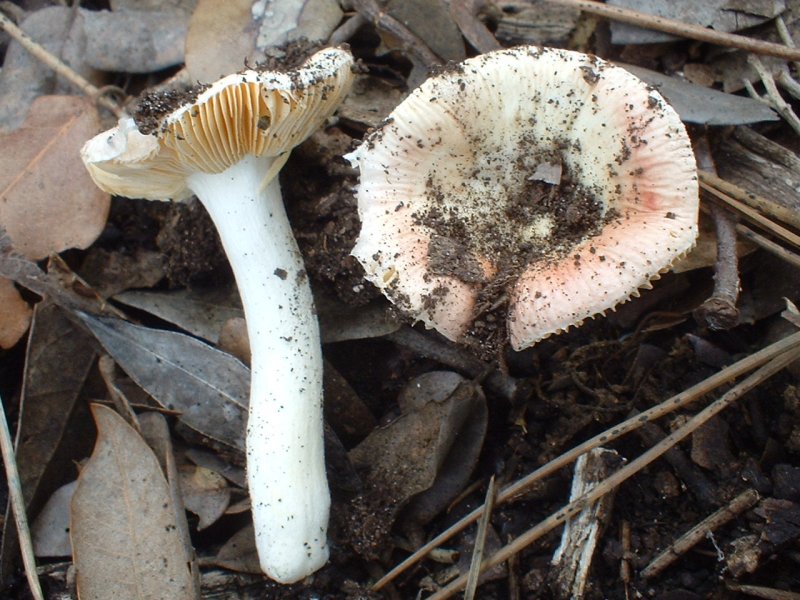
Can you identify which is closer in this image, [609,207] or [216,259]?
[609,207]

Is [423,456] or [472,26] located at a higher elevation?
[472,26]

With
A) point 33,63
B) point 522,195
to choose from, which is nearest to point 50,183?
point 33,63

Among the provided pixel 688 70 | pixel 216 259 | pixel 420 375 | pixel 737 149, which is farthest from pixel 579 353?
pixel 216 259

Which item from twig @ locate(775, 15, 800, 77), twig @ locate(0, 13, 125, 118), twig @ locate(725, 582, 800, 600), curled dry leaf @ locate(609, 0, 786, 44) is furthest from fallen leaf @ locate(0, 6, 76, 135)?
twig @ locate(725, 582, 800, 600)

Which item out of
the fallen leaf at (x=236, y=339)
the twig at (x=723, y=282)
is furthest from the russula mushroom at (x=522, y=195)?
the fallen leaf at (x=236, y=339)

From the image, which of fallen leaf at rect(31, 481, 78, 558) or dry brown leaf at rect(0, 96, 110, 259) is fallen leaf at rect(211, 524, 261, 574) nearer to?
fallen leaf at rect(31, 481, 78, 558)

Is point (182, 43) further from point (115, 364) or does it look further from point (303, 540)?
point (303, 540)

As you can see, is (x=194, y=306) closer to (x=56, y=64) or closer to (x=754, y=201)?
(x=56, y=64)
